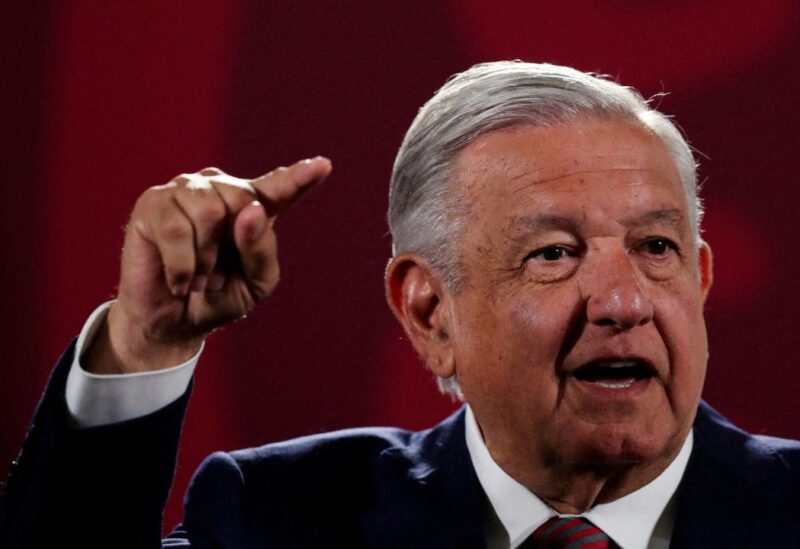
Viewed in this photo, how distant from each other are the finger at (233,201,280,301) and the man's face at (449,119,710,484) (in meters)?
0.40

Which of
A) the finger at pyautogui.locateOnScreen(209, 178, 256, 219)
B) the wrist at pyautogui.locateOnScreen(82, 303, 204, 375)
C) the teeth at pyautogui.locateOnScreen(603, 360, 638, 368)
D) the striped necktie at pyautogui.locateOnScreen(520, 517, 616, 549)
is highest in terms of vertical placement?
the finger at pyautogui.locateOnScreen(209, 178, 256, 219)

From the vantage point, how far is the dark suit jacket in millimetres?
1392

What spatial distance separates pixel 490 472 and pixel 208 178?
66 centimetres

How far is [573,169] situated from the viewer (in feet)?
5.22

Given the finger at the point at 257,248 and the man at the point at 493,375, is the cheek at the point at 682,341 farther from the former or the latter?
the finger at the point at 257,248

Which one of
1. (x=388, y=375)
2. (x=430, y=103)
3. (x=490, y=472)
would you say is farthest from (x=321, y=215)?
(x=490, y=472)

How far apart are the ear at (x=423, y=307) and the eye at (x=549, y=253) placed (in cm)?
17

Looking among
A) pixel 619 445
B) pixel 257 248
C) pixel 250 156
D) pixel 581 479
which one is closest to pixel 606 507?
→ pixel 581 479

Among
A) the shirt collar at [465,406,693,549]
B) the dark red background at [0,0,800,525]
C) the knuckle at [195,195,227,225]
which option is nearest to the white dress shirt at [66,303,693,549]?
the shirt collar at [465,406,693,549]

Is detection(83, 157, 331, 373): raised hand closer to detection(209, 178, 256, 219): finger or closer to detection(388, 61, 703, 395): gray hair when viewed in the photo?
detection(209, 178, 256, 219): finger

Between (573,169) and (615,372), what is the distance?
27cm

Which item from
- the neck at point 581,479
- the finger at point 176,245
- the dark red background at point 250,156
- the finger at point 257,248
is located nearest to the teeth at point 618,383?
the neck at point 581,479

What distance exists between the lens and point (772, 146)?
2229 mm

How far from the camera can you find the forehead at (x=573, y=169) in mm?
Result: 1578
